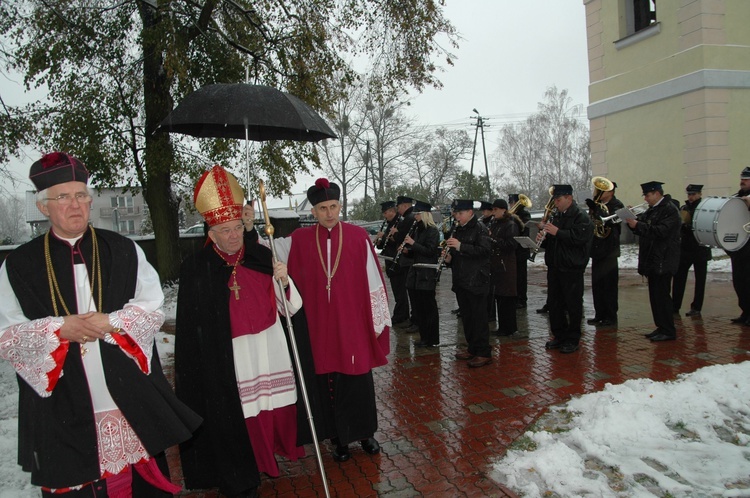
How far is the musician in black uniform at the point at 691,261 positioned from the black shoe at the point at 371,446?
19.2ft

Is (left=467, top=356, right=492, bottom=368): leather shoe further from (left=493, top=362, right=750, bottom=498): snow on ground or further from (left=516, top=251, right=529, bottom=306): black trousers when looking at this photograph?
(left=516, top=251, right=529, bottom=306): black trousers

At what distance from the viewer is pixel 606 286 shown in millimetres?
7582

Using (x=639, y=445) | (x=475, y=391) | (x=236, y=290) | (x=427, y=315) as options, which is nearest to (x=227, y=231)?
(x=236, y=290)

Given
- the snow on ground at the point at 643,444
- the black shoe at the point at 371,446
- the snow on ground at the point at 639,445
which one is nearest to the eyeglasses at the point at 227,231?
the black shoe at the point at 371,446

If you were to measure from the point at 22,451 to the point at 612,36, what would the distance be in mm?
18298

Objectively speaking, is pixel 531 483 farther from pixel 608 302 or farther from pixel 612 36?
pixel 612 36

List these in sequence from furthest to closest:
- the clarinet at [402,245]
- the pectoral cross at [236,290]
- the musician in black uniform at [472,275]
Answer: the clarinet at [402,245]
the musician in black uniform at [472,275]
the pectoral cross at [236,290]

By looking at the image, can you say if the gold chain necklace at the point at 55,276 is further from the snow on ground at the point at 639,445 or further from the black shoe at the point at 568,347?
the black shoe at the point at 568,347

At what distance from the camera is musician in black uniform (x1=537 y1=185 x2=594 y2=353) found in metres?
6.27

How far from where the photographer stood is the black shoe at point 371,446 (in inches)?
158

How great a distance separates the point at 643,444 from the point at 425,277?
137 inches

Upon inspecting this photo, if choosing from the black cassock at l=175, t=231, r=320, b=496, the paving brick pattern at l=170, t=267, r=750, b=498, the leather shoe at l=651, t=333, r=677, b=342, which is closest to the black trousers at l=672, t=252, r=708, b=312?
the paving brick pattern at l=170, t=267, r=750, b=498

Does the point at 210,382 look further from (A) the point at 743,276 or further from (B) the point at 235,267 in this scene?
(A) the point at 743,276

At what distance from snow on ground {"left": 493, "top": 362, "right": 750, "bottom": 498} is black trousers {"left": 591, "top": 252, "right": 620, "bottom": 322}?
2.73 m
